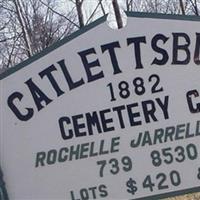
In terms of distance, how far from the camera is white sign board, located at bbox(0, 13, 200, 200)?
149 inches

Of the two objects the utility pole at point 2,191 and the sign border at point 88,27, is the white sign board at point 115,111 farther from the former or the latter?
the utility pole at point 2,191

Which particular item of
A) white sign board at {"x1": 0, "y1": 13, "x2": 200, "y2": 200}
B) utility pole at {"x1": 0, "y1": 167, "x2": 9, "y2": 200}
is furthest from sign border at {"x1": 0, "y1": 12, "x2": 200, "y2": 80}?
utility pole at {"x1": 0, "y1": 167, "x2": 9, "y2": 200}

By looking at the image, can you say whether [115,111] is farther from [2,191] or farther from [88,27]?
[2,191]

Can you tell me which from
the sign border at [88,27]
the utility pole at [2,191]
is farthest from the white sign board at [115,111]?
the utility pole at [2,191]

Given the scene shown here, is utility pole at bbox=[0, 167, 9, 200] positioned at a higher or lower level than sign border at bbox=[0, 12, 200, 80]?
lower

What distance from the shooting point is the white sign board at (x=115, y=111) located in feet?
12.4

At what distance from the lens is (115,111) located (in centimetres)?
380

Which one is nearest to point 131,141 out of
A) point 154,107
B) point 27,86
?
point 154,107

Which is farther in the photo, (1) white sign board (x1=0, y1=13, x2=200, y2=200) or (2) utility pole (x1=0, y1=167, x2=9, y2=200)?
(2) utility pole (x1=0, y1=167, x2=9, y2=200)

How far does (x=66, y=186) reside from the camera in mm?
3883

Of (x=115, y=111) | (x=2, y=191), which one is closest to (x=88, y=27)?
(x=115, y=111)

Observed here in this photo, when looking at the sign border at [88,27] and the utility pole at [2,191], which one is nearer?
the sign border at [88,27]

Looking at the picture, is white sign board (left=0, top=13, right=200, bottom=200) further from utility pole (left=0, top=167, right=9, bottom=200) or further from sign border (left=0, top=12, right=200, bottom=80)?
utility pole (left=0, top=167, right=9, bottom=200)

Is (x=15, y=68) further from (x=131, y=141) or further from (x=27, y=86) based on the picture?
(x=131, y=141)
